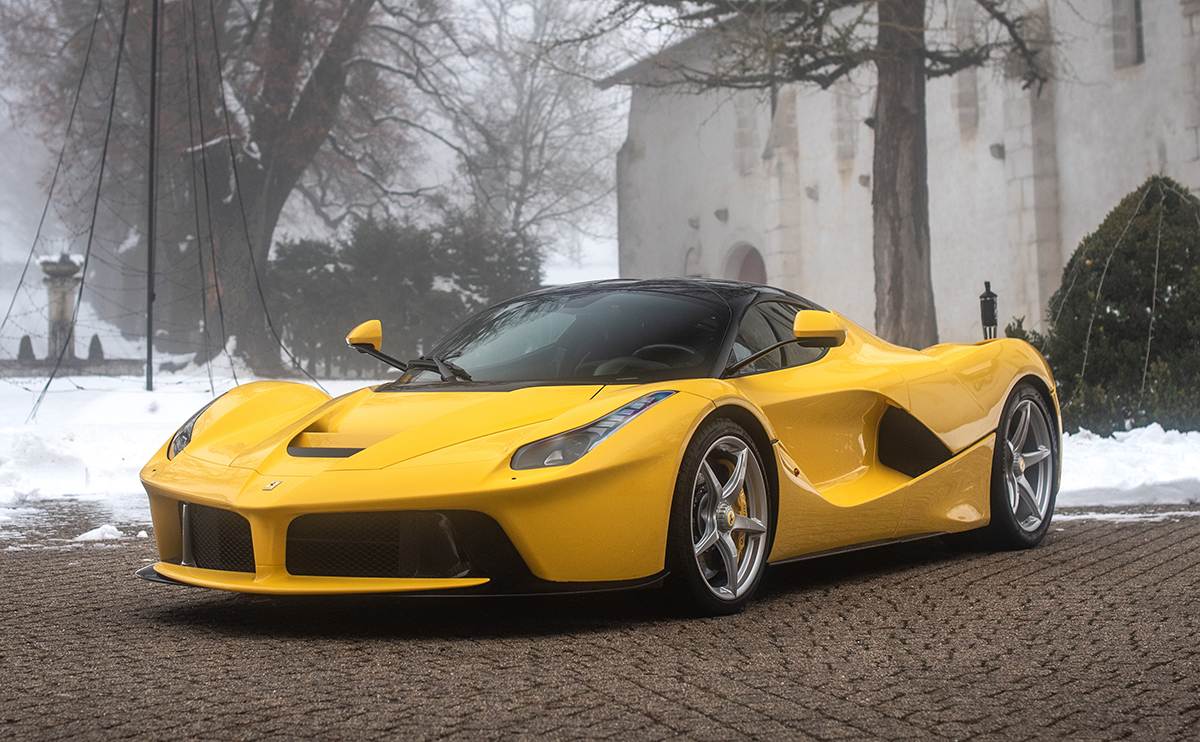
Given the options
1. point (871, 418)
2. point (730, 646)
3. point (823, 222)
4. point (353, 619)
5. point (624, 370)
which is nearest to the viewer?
point (730, 646)

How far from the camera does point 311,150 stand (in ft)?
109

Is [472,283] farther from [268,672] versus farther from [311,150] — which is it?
[268,672]

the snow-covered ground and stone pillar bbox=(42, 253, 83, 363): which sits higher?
stone pillar bbox=(42, 253, 83, 363)

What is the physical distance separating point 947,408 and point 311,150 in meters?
29.8

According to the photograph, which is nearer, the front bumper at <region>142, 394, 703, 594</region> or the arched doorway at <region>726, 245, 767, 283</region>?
the front bumper at <region>142, 394, 703, 594</region>

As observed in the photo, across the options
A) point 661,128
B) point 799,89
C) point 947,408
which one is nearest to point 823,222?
point 799,89

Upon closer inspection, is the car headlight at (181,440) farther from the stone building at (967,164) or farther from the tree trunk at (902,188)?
the tree trunk at (902,188)

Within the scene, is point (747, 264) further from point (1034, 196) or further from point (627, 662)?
point (627, 662)

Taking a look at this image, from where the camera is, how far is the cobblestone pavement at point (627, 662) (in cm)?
286

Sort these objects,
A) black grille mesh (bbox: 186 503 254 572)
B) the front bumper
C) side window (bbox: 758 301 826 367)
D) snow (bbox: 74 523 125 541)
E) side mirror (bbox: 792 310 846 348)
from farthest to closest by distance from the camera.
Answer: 1. snow (bbox: 74 523 125 541)
2. side window (bbox: 758 301 826 367)
3. side mirror (bbox: 792 310 846 348)
4. black grille mesh (bbox: 186 503 254 572)
5. the front bumper

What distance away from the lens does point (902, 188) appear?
17219mm

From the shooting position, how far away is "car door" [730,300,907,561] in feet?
15.2

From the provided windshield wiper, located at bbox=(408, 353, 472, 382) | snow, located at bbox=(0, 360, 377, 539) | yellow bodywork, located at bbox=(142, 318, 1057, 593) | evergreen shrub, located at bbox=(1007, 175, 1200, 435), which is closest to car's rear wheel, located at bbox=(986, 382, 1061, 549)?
yellow bodywork, located at bbox=(142, 318, 1057, 593)

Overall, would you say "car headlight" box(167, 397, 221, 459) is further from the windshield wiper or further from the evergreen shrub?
the evergreen shrub
